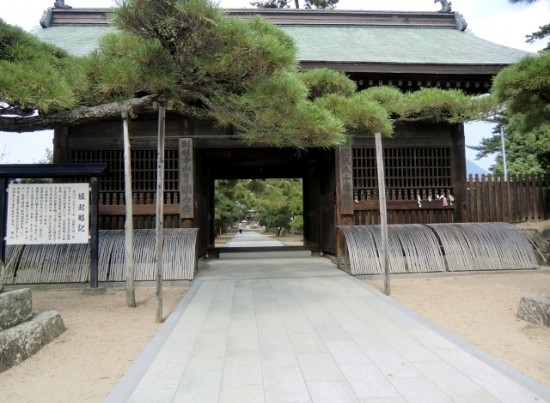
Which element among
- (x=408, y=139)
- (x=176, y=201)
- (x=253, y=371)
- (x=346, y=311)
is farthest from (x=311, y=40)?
(x=253, y=371)

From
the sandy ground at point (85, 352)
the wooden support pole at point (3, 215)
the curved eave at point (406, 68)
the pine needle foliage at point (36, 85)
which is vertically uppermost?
the curved eave at point (406, 68)

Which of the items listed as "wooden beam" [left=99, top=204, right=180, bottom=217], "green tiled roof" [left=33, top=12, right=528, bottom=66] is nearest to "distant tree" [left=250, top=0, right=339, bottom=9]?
"green tiled roof" [left=33, top=12, right=528, bottom=66]

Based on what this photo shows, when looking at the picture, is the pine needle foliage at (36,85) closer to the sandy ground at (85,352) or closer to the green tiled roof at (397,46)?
the sandy ground at (85,352)

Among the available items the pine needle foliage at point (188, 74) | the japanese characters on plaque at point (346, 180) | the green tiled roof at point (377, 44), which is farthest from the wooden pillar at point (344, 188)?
the pine needle foliage at point (188, 74)

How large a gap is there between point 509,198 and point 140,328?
924cm

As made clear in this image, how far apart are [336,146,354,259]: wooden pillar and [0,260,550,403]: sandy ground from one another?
164 centimetres

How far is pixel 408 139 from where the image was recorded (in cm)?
949

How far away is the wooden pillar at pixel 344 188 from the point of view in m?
8.93

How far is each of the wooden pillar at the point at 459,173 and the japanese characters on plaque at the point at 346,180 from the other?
105 inches

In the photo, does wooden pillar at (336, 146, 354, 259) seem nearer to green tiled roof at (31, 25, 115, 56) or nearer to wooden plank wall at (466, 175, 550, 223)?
wooden plank wall at (466, 175, 550, 223)

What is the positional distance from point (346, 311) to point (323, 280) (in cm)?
229

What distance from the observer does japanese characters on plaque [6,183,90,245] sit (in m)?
7.05

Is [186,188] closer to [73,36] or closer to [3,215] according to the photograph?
[3,215]

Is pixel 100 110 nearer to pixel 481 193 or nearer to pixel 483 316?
pixel 483 316
